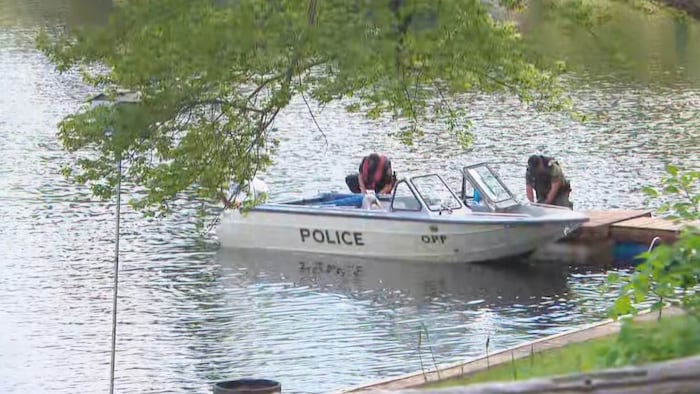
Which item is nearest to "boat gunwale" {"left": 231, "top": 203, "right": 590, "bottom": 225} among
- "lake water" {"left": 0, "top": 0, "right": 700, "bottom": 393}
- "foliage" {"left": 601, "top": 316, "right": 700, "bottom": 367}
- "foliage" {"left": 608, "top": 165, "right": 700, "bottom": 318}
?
"lake water" {"left": 0, "top": 0, "right": 700, "bottom": 393}

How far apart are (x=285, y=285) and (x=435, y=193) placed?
5.39m

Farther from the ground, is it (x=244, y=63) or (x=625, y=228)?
(x=244, y=63)

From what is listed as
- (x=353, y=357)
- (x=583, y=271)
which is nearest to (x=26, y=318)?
(x=353, y=357)

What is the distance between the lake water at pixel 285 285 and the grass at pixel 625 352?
15.9ft

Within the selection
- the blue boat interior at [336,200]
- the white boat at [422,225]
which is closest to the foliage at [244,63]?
the white boat at [422,225]

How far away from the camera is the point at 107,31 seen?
1666 centimetres

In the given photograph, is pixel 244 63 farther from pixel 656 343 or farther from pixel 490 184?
pixel 490 184

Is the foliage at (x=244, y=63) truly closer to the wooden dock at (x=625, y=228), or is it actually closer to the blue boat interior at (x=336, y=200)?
the wooden dock at (x=625, y=228)

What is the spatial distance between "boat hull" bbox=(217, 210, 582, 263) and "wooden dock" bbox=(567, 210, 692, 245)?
1.99 feet

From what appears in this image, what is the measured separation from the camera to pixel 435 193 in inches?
1179

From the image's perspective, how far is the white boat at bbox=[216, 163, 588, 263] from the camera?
26516 mm

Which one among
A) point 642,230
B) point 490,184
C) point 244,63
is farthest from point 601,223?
point 244,63

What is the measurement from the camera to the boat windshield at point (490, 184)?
27188mm

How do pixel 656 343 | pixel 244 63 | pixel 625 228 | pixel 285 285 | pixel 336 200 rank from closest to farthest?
pixel 656 343 < pixel 244 63 < pixel 285 285 < pixel 625 228 < pixel 336 200
